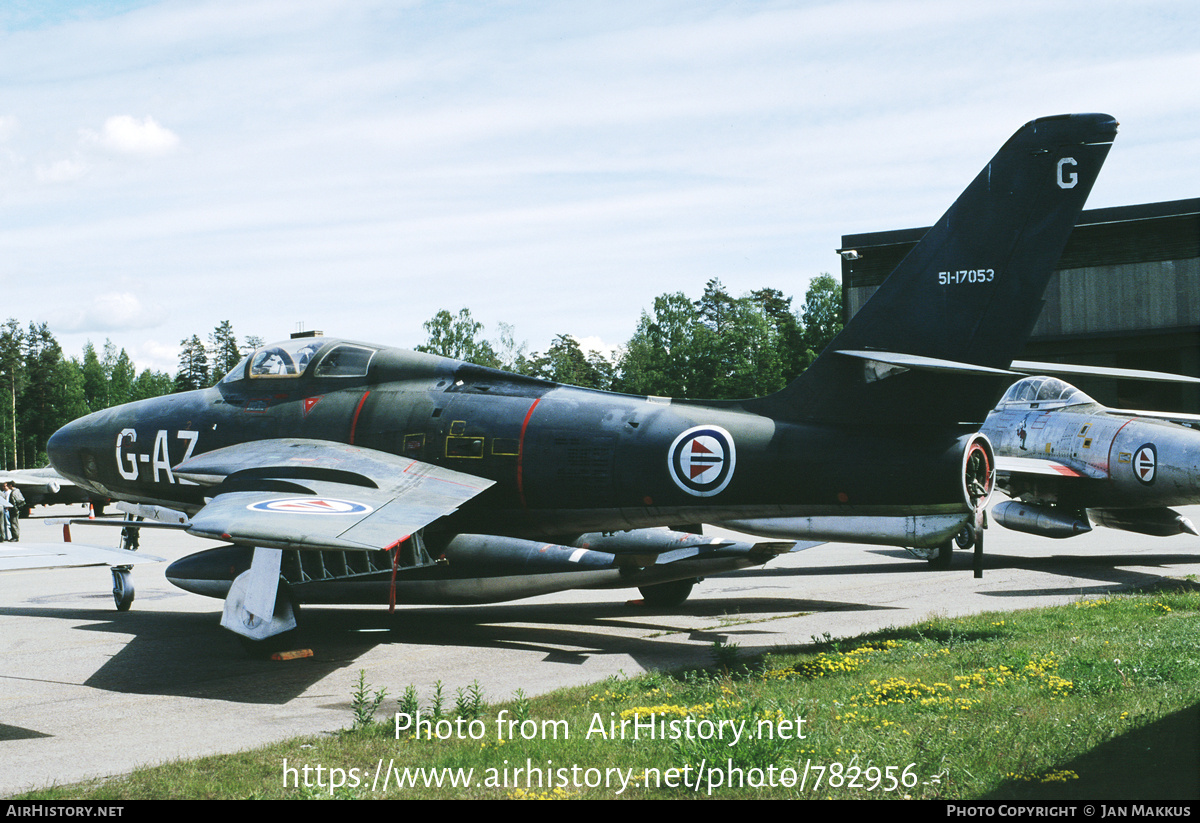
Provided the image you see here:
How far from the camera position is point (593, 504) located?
1115cm

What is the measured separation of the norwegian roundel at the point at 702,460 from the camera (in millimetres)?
10336

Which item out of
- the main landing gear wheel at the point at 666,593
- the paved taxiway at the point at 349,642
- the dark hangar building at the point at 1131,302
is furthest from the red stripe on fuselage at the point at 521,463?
the dark hangar building at the point at 1131,302

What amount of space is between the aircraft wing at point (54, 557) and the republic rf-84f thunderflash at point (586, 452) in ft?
3.51

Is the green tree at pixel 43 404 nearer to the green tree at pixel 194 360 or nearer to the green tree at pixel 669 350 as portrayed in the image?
the green tree at pixel 194 360

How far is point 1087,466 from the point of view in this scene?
1744cm

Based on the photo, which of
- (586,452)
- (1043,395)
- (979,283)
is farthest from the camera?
(1043,395)

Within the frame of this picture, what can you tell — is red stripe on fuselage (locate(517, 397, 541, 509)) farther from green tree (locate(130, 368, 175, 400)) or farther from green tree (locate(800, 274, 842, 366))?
green tree (locate(130, 368, 175, 400))

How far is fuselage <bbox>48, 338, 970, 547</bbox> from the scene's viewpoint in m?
9.83

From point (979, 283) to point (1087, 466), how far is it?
9468 mm

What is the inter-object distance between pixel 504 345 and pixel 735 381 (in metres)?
20.6

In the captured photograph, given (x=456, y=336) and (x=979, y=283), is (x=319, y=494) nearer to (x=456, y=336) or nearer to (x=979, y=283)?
(x=979, y=283)

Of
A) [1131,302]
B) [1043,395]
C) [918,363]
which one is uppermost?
[1131,302]

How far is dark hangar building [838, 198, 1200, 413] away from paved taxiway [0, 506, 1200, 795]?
80.7 ft

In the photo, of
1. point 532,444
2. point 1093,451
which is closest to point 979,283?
point 532,444
